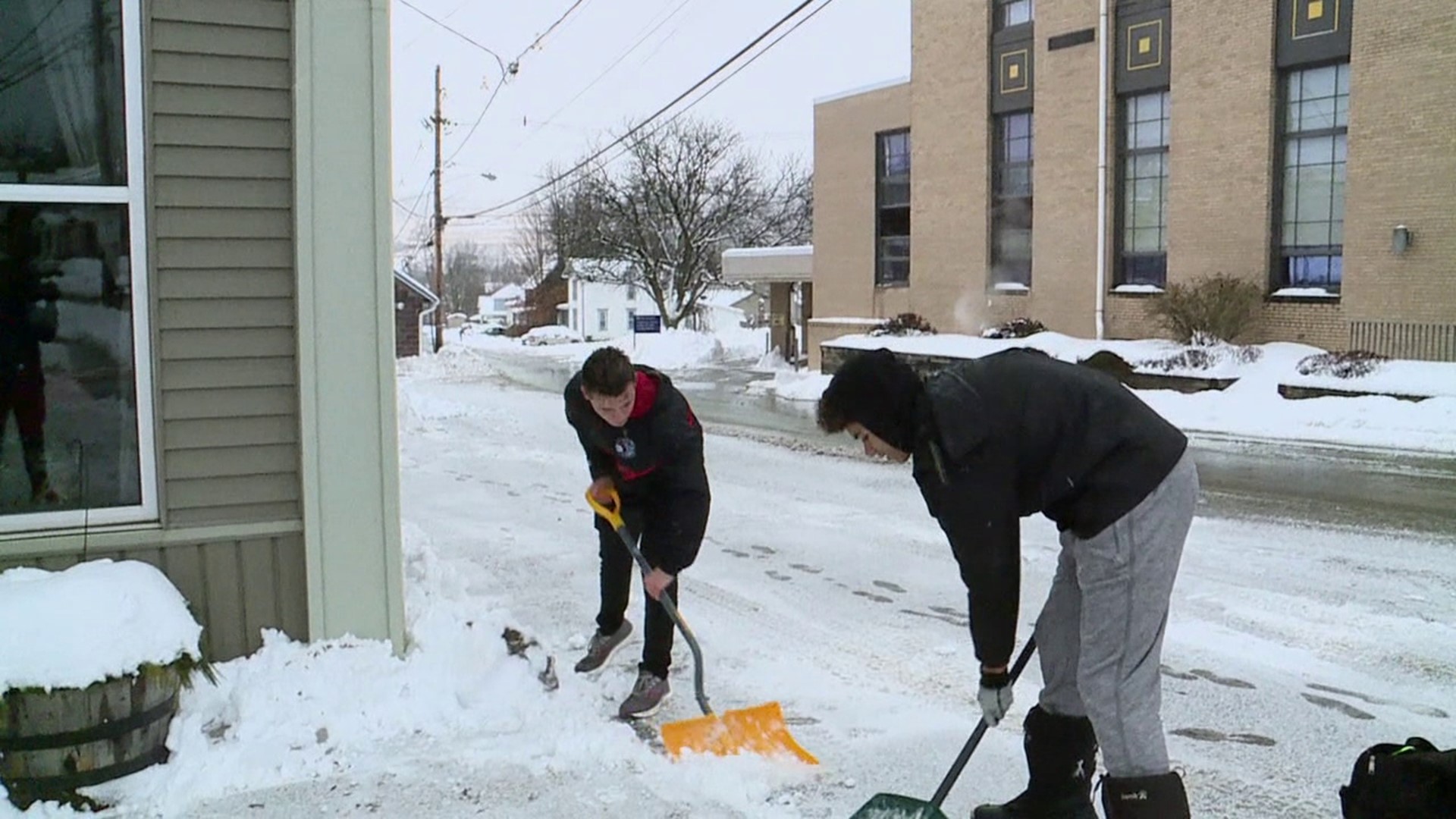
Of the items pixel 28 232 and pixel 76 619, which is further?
pixel 28 232

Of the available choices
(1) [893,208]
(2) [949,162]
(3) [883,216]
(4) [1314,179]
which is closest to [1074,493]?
(4) [1314,179]

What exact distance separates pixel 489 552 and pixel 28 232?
4097 millimetres

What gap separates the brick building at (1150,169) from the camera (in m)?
18.9

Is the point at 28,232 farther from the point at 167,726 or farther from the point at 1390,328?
the point at 1390,328

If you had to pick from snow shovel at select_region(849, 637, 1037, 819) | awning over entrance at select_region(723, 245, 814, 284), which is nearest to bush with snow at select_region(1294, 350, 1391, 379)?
snow shovel at select_region(849, 637, 1037, 819)

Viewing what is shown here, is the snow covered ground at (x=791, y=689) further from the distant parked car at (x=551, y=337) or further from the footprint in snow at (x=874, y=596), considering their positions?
the distant parked car at (x=551, y=337)

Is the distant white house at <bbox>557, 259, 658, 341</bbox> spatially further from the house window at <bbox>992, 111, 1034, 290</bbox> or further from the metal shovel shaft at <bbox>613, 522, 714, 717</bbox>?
the metal shovel shaft at <bbox>613, 522, 714, 717</bbox>

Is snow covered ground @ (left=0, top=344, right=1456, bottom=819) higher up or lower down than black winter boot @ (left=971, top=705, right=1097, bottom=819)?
lower down

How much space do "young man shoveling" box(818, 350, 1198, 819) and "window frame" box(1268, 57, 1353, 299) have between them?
19258 mm

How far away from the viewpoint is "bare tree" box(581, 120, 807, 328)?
47.8 meters

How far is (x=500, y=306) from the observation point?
117 m

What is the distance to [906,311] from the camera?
29.2 metres

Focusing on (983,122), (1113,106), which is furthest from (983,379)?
(983,122)

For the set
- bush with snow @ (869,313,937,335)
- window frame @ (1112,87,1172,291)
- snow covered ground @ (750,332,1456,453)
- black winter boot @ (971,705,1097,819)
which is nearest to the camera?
black winter boot @ (971,705,1097,819)
